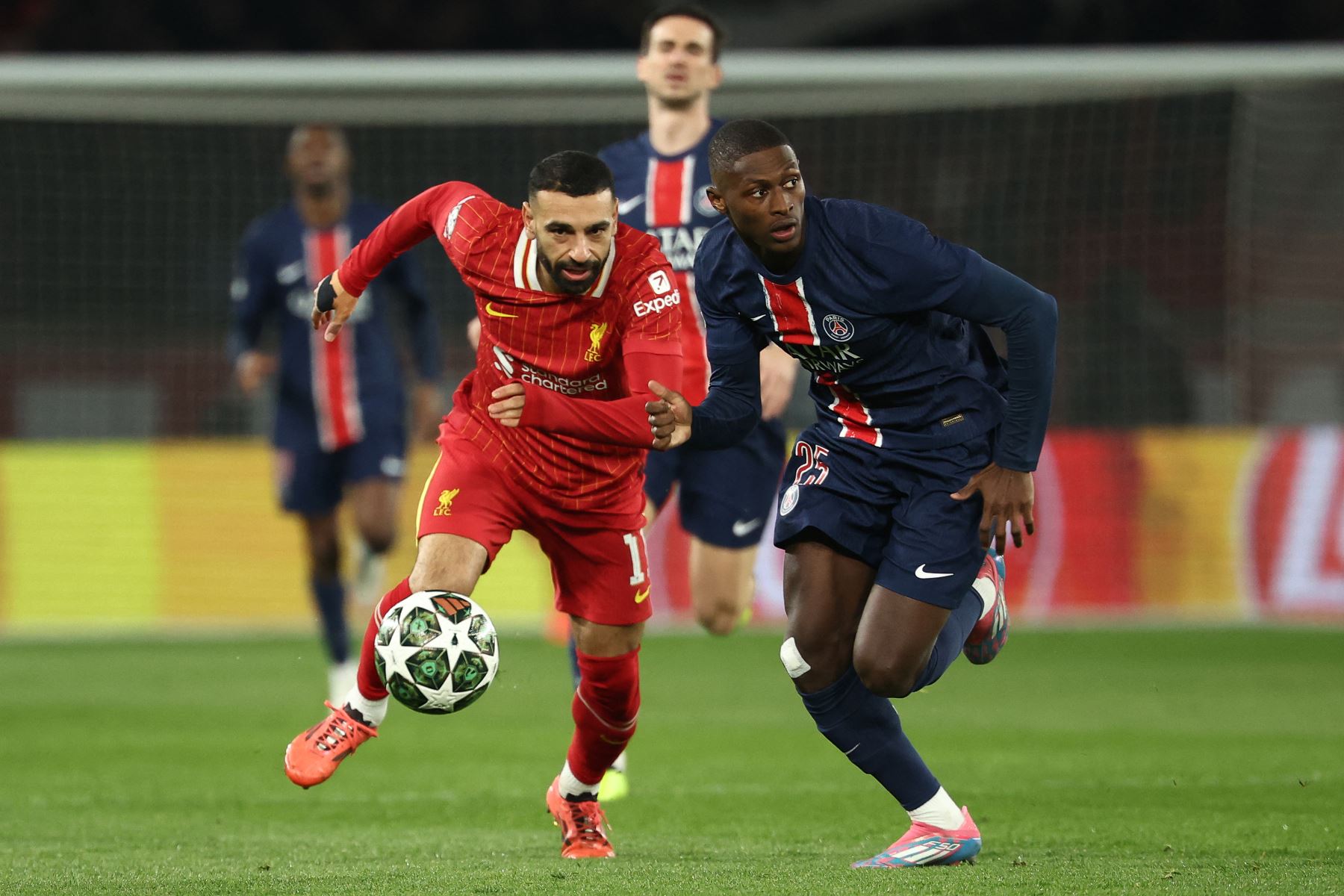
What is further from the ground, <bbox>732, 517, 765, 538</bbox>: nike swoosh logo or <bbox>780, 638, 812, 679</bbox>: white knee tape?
<bbox>780, 638, 812, 679</bbox>: white knee tape

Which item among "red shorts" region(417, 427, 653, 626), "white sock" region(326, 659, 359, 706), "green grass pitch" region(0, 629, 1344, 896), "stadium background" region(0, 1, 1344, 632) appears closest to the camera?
"green grass pitch" region(0, 629, 1344, 896)

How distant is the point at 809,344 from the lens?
15.5ft

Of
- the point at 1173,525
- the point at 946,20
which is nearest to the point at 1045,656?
the point at 1173,525

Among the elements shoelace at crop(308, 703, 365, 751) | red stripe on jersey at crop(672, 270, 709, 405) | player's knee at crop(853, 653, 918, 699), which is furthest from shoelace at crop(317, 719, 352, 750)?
red stripe on jersey at crop(672, 270, 709, 405)

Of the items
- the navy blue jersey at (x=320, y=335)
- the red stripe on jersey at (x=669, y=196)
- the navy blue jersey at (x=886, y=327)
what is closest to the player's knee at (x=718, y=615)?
the red stripe on jersey at (x=669, y=196)

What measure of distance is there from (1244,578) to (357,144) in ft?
29.3

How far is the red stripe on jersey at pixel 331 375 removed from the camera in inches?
344

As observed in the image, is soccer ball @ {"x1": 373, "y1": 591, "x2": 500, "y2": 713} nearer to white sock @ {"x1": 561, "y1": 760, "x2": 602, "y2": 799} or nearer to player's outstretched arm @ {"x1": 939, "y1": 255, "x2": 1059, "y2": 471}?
white sock @ {"x1": 561, "y1": 760, "x2": 602, "y2": 799}

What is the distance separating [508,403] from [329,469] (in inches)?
187

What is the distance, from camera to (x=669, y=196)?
6.54 metres

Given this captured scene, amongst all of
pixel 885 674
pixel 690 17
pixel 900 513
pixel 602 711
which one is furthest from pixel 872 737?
pixel 690 17

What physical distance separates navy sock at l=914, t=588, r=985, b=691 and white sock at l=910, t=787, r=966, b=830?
31cm

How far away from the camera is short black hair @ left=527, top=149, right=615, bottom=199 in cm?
470

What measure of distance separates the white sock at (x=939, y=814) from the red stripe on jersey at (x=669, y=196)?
2.60m
